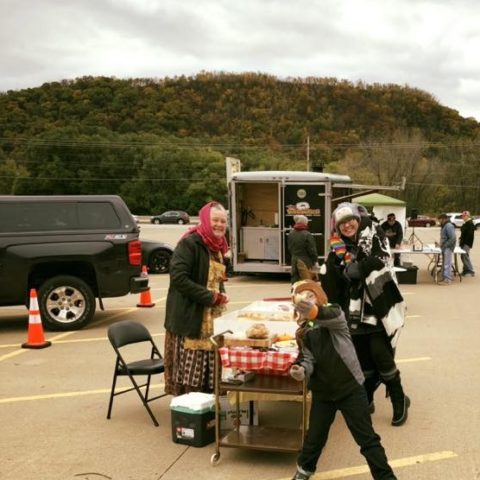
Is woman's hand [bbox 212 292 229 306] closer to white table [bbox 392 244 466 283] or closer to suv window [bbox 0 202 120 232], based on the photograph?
suv window [bbox 0 202 120 232]

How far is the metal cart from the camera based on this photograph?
4.34 metres

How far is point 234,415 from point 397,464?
1.30 metres

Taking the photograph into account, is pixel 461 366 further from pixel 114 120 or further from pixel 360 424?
pixel 114 120

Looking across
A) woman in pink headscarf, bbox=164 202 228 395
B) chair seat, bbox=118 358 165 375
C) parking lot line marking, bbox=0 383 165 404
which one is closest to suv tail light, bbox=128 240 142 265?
parking lot line marking, bbox=0 383 165 404

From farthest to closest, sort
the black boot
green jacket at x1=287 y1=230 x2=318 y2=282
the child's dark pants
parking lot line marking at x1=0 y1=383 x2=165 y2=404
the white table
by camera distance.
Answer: the white table < green jacket at x1=287 y1=230 x2=318 y2=282 < parking lot line marking at x1=0 y1=383 x2=165 y2=404 < the black boot < the child's dark pants

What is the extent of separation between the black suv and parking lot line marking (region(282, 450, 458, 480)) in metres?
5.75

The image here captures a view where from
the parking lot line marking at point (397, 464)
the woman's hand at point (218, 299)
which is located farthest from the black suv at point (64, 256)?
the parking lot line marking at point (397, 464)

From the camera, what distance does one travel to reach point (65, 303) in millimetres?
9430

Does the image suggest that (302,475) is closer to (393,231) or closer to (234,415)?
(234,415)

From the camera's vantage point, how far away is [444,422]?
17.5 feet

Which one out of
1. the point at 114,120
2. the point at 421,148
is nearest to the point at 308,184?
the point at 421,148

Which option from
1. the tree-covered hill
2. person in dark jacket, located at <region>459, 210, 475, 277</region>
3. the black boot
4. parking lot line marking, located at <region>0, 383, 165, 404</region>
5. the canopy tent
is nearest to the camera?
the black boot

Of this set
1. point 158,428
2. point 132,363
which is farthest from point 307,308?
point 132,363

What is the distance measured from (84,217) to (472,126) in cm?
9750
